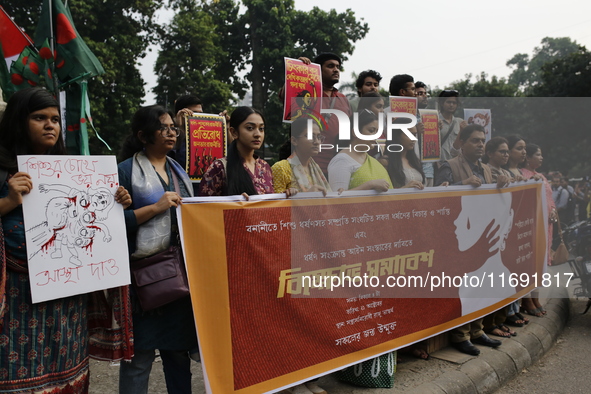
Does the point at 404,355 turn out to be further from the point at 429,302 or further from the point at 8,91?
the point at 8,91

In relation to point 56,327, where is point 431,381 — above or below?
below

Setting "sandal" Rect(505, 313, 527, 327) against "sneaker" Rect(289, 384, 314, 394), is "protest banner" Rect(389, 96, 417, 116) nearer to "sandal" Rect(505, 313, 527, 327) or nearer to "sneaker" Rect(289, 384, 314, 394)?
"sandal" Rect(505, 313, 527, 327)

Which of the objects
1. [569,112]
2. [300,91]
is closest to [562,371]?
[300,91]

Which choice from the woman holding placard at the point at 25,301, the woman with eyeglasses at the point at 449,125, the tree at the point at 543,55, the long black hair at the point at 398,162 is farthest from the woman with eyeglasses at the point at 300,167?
the tree at the point at 543,55

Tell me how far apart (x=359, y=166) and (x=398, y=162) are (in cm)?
61

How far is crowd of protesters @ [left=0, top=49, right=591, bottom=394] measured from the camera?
1973mm

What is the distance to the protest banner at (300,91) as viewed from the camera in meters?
3.78

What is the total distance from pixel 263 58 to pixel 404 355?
21.8 metres

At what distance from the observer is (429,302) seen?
11.6ft

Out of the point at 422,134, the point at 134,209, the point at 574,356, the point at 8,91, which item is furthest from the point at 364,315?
the point at 8,91

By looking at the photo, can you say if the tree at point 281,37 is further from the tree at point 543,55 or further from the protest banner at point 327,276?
the tree at point 543,55

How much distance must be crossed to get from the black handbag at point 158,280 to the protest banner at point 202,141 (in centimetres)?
147

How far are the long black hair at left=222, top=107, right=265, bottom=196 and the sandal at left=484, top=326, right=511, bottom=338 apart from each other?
9.41 feet

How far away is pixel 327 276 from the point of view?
115 inches
